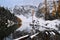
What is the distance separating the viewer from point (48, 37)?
159cm

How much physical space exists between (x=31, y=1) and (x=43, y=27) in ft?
0.94

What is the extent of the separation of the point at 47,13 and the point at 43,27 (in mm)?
146

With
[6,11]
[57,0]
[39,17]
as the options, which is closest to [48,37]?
[39,17]

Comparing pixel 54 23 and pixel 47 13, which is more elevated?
pixel 47 13

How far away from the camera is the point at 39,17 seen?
163cm

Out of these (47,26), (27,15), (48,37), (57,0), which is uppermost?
(57,0)

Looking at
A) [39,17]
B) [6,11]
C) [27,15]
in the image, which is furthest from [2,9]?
[39,17]

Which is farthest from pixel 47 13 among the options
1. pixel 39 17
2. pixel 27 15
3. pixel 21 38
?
pixel 21 38

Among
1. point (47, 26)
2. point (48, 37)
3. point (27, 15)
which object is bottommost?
point (48, 37)

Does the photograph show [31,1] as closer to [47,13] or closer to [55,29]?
[47,13]

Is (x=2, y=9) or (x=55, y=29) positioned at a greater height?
(x=2, y=9)

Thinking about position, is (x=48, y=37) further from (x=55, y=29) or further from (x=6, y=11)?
(x=6, y=11)

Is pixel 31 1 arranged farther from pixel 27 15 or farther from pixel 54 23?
pixel 54 23

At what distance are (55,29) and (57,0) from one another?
11.3 inches
